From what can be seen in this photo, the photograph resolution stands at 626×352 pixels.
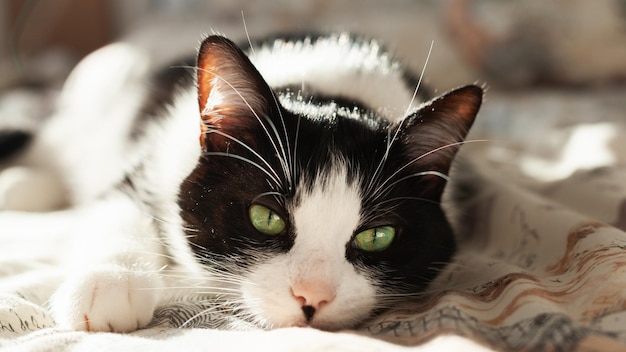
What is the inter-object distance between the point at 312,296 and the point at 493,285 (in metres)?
0.29

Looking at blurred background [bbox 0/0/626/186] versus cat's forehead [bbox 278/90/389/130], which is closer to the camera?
cat's forehead [bbox 278/90/389/130]

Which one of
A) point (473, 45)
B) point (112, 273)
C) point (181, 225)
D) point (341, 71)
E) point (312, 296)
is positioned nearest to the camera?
point (312, 296)

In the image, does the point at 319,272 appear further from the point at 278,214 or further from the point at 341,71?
the point at 341,71

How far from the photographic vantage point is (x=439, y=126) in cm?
97

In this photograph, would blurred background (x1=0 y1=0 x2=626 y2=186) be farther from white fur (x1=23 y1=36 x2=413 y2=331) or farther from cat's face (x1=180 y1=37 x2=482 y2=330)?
cat's face (x1=180 y1=37 x2=482 y2=330)

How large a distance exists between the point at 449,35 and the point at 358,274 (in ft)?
6.70

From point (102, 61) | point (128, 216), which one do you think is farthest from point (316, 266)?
→ point (102, 61)

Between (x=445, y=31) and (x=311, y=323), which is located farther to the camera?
(x=445, y=31)

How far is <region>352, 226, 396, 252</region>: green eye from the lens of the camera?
2.99 feet

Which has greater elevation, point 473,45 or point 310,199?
point 473,45

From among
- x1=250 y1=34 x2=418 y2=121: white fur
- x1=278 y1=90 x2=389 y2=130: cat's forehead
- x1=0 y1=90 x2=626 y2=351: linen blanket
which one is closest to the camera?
x1=0 y1=90 x2=626 y2=351: linen blanket

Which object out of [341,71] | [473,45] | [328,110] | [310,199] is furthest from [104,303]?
[473,45]

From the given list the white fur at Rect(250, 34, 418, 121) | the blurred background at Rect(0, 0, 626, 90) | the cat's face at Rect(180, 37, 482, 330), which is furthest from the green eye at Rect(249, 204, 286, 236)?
the blurred background at Rect(0, 0, 626, 90)

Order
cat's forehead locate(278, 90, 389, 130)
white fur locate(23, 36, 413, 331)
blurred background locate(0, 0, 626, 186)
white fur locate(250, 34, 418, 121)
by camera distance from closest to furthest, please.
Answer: white fur locate(23, 36, 413, 331)
cat's forehead locate(278, 90, 389, 130)
white fur locate(250, 34, 418, 121)
blurred background locate(0, 0, 626, 186)
